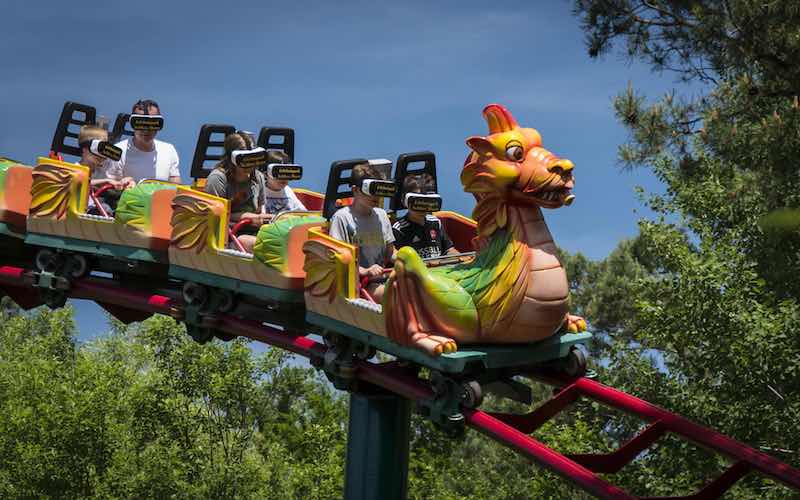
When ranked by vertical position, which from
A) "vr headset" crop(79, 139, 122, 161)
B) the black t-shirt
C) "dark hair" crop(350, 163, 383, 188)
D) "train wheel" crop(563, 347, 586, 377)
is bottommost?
"train wheel" crop(563, 347, 586, 377)

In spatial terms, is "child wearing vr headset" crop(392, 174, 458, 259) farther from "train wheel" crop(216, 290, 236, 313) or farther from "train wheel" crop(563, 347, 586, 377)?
"train wheel" crop(216, 290, 236, 313)

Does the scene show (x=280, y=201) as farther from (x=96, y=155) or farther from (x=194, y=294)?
(x=96, y=155)

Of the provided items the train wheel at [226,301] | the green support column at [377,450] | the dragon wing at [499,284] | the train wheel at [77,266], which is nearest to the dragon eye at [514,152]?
the dragon wing at [499,284]

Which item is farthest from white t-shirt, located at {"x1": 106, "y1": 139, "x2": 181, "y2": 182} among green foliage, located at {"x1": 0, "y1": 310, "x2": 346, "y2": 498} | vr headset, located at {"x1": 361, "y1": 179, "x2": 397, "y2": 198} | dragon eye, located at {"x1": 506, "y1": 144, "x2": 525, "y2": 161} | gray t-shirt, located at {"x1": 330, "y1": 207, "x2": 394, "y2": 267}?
green foliage, located at {"x1": 0, "y1": 310, "x2": 346, "y2": 498}

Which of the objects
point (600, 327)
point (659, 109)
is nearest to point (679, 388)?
point (659, 109)

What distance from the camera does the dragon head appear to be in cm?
655

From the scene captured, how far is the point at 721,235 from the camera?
476 inches

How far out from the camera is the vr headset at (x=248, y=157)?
7.65 m

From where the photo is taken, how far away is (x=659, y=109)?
9930mm

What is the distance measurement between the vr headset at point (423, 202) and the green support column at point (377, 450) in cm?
115

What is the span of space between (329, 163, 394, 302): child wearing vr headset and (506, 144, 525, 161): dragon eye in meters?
0.84

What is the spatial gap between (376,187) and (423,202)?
415 mm

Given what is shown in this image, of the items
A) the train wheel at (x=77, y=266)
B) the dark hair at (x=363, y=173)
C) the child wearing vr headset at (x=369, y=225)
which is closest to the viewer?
the child wearing vr headset at (x=369, y=225)

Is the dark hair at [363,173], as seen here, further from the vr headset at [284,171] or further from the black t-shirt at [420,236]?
the vr headset at [284,171]
